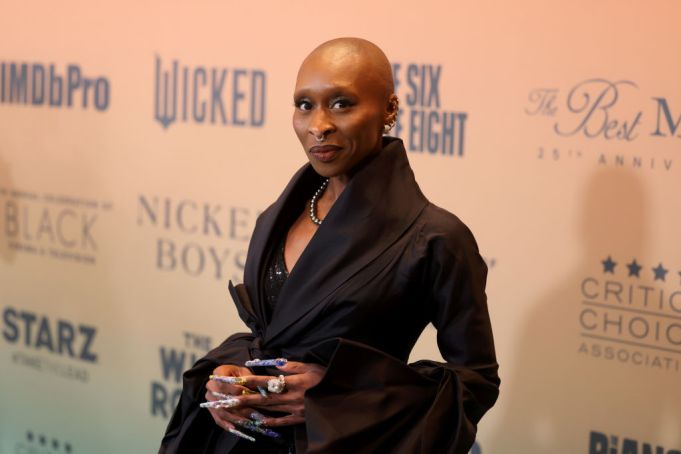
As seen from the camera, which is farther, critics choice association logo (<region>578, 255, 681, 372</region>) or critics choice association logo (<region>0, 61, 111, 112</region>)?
critics choice association logo (<region>0, 61, 111, 112</region>)

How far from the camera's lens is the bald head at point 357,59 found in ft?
4.43

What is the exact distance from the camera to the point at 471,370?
1349mm

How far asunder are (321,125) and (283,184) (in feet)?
3.98

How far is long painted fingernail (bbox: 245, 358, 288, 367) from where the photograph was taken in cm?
136

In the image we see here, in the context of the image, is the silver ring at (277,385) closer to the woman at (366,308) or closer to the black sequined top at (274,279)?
the woman at (366,308)

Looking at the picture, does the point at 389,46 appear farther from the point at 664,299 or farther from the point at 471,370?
the point at 471,370

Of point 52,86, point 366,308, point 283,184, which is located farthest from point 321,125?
point 52,86

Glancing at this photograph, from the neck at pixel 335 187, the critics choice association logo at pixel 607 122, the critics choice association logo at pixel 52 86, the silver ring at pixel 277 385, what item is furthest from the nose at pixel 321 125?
the critics choice association logo at pixel 52 86

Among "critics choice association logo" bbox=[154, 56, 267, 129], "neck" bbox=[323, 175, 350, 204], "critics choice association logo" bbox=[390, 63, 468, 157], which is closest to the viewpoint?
"neck" bbox=[323, 175, 350, 204]

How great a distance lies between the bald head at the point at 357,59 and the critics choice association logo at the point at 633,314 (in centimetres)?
86

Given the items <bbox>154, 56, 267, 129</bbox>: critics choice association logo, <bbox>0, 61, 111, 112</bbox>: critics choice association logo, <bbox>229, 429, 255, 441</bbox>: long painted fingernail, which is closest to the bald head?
<bbox>229, 429, 255, 441</bbox>: long painted fingernail

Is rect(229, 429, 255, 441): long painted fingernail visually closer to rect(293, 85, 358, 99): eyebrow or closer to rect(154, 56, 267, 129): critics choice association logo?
rect(293, 85, 358, 99): eyebrow

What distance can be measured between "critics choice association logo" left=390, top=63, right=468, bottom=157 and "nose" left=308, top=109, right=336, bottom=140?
908mm

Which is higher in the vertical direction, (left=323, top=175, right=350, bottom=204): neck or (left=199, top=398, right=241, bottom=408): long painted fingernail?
(left=323, top=175, right=350, bottom=204): neck
